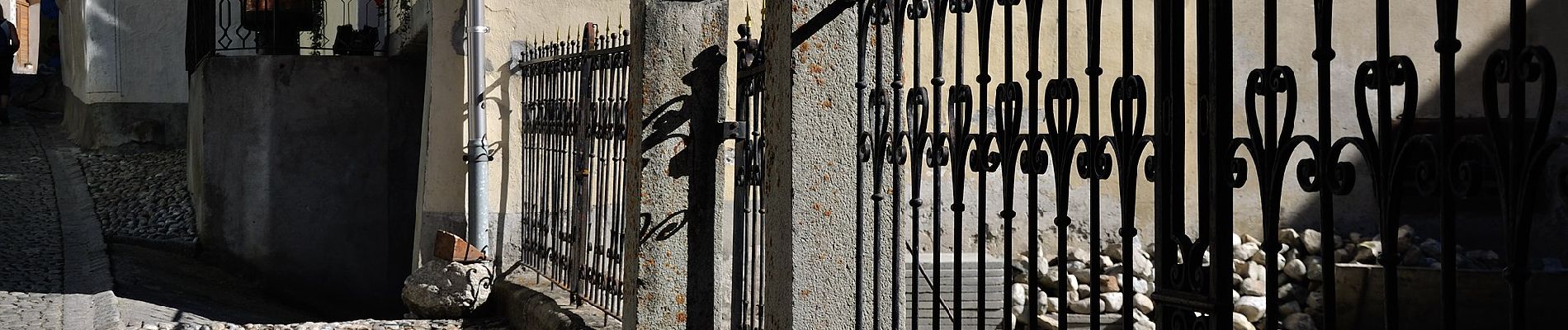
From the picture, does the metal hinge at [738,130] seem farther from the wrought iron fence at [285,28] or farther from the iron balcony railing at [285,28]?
the wrought iron fence at [285,28]

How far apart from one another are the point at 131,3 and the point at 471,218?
29.1 feet

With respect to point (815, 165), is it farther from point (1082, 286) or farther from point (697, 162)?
point (1082, 286)

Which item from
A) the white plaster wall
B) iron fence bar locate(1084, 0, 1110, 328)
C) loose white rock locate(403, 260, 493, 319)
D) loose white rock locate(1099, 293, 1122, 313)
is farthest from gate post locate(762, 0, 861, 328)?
the white plaster wall

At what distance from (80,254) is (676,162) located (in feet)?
21.2

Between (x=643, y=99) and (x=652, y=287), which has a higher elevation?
(x=643, y=99)

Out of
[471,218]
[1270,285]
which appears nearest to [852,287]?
[1270,285]

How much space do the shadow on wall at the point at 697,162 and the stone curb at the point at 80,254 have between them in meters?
3.72

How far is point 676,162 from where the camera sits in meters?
5.09

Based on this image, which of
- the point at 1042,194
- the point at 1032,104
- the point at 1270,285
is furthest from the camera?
the point at 1042,194

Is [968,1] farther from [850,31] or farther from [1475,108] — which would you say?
[1475,108]

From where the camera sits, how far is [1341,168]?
165 cm

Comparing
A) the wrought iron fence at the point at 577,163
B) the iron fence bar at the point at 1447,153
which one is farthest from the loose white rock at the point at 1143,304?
the iron fence bar at the point at 1447,153

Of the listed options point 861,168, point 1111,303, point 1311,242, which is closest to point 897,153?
point 861,168

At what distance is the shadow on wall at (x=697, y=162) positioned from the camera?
5023 millimetres
